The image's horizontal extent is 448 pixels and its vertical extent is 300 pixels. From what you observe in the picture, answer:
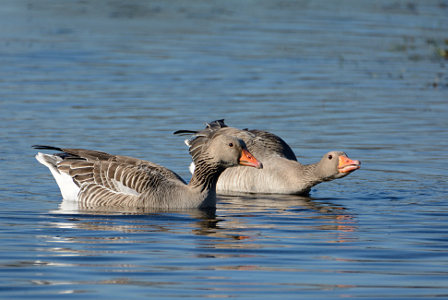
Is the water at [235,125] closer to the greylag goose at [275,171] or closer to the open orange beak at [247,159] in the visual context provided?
the greylag goose at [275,171]

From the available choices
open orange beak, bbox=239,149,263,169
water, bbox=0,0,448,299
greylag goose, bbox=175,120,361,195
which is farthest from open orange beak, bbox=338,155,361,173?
open orange beak, bbox=239,149,263,169

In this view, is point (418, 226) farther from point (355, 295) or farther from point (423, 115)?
point (423, 115)

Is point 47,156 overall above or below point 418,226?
above

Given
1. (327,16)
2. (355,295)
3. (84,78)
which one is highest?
(327,16)

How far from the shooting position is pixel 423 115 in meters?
21.3

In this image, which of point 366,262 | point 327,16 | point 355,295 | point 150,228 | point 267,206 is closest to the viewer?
point 355,295

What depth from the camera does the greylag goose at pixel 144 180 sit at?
13.7 m

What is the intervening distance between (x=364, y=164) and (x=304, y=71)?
Result: 9.44 metres

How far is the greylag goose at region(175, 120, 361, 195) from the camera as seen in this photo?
15.3 m

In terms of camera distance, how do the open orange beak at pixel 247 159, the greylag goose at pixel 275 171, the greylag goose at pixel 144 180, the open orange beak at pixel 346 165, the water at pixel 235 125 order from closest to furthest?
the water at pixel 235 125 → the open orange beak at pixel 247 159 → the greylag goose at pixel 144 180 → the open orange beak at pixel 346 165 → the greylag goose at pixel 275 171

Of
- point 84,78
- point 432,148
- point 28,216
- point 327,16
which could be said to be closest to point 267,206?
point 28,216

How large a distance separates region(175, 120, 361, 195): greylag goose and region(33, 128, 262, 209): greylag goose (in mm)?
2046

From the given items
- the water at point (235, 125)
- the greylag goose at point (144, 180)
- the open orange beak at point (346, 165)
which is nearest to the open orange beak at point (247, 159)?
the greylag goose at point (144, 180)

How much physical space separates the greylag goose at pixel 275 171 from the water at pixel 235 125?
33 centimetres
